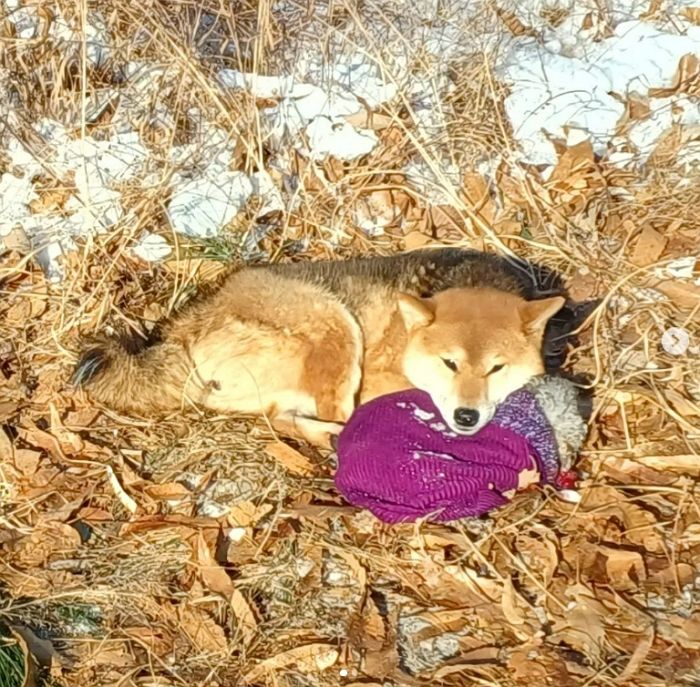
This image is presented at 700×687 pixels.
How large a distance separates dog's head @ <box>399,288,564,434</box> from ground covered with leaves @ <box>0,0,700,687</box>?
1.41 ft

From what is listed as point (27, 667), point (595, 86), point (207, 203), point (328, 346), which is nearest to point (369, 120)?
point (207, 203)

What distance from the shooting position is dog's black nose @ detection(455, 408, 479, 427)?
413 cm

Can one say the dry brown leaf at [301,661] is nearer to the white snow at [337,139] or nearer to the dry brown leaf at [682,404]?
the dry brown leaf at [682,404]

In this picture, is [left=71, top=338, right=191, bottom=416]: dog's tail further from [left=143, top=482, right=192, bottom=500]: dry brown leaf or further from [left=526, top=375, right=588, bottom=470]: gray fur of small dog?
[left=526, top=375, right=588, bottom=470]: gray fur of small dog

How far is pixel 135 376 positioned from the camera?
4523 millimetres

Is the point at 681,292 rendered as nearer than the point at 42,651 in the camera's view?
No

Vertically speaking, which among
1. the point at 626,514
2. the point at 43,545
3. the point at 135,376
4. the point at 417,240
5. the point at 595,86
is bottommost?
the point at 43,545

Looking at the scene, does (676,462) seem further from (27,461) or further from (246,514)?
(27,461)

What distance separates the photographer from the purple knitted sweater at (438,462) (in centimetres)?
395

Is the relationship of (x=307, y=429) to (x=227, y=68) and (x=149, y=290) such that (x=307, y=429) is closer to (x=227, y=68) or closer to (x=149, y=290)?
(x=149, y=290)

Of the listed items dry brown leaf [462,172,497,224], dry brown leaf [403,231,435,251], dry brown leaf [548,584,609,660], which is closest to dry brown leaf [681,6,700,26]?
dry brown leaf [462,172,497,224]

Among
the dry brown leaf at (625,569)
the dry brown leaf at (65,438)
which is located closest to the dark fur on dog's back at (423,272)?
the dry brown leaf at (65,438)

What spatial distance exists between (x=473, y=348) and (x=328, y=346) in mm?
755

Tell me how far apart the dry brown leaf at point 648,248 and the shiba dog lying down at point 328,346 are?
0.64 metres
